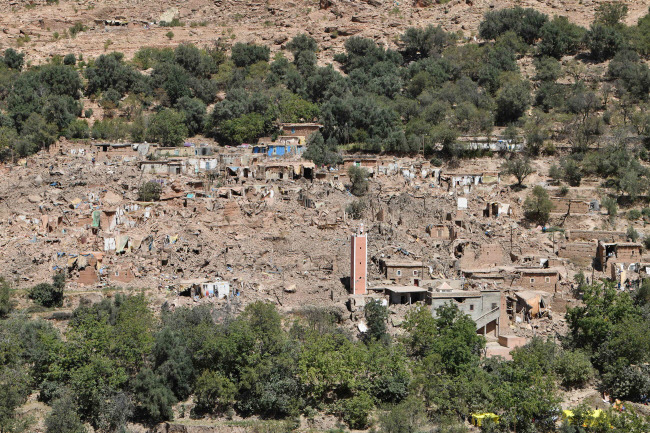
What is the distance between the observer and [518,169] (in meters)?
31.7

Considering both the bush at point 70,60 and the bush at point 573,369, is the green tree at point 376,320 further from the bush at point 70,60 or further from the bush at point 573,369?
the bush at point 70,60

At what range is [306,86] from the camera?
3962 centimetres

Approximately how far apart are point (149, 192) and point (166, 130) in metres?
6.16

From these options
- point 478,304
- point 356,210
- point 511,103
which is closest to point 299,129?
point 511,103

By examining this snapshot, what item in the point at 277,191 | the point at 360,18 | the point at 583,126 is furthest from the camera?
the point at 360,18

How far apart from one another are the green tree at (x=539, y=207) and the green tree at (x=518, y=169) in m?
1.79

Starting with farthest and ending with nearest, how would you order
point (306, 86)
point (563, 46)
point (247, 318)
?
point (563, 46) → point (306, 86) → point (247, 318)

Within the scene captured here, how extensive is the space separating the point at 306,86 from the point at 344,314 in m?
17.5

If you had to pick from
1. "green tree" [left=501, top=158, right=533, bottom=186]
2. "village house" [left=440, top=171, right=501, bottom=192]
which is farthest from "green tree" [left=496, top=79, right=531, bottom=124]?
"village house" [left=440, top=171, right=501, bottom=192]

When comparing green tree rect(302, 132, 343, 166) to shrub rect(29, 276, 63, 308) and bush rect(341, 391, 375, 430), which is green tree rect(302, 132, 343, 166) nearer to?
shrub rect(29, 276, 63, 308)

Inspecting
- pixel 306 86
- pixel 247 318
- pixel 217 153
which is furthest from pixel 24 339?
pixel 306 86

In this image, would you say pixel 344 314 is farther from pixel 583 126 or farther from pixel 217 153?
pixel 583 126

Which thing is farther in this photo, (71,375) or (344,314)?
(344,314)

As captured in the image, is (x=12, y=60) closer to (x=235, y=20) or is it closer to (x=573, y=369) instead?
(x=235, y=20)
